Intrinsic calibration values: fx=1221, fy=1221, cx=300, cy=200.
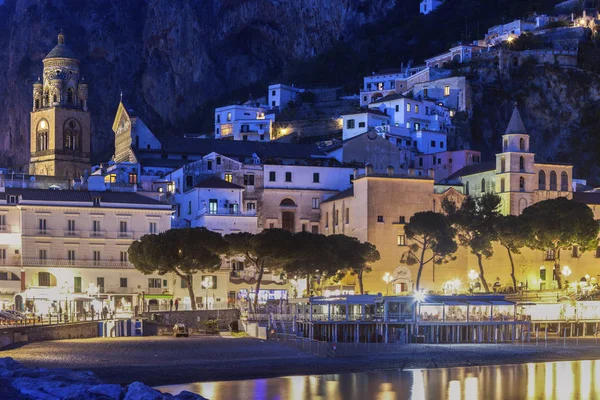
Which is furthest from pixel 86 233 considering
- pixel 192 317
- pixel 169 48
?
pixel 169 48

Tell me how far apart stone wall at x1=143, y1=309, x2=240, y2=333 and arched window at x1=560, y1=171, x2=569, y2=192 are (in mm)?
37327

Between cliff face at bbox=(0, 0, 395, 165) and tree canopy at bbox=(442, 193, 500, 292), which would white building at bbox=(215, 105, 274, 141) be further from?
tree canopy at bbox=(442, 193, 500, 292)

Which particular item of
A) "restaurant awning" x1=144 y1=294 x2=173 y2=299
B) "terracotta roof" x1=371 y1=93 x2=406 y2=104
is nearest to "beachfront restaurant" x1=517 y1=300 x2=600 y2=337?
"restaurant awning" x1=144 y1=294 x2=173 y2=299

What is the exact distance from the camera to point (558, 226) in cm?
8869

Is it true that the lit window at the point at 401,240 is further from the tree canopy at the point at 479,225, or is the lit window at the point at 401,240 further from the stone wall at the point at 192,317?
the stone wall at the point at 192,317

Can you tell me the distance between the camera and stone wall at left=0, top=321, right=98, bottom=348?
5806cm

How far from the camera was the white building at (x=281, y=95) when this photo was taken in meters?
141

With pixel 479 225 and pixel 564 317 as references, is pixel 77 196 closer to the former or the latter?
pixel 479 225

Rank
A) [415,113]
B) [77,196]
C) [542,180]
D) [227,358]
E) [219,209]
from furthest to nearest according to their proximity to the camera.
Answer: [415,113] < [542,180] < [219,209] < [77,196] < [227,358]

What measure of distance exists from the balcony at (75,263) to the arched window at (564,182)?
37722 mm

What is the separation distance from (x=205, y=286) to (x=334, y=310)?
14745 mm

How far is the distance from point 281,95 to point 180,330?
246ft

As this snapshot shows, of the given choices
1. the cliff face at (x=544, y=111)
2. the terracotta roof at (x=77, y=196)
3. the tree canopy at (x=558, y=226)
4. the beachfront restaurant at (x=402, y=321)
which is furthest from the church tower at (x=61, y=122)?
the beachfront restaurant at (x=402, y=321)

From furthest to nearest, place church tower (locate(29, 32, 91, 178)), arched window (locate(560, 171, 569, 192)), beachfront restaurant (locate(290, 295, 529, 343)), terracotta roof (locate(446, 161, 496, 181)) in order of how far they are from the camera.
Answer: church tower (locate(29, 32, 91, 178))
terracotta roof (locate(446, 161, 496, 181))
arched window (locate(560, 171, 569, 192))
beachfront restaurant (locate(290, 295, 529, 343))
